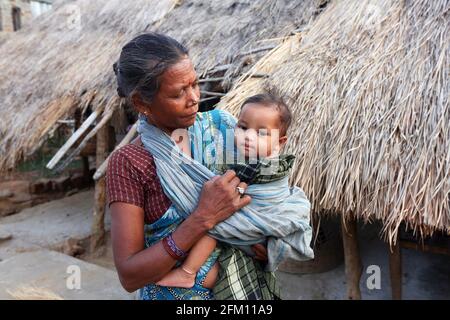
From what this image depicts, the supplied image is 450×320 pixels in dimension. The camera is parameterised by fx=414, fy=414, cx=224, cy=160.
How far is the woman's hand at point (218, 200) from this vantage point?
101 centimetres

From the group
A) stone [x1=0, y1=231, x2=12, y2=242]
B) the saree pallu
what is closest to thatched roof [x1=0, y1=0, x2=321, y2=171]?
stone [x1=0, y1=231, x2=12, y2=242]

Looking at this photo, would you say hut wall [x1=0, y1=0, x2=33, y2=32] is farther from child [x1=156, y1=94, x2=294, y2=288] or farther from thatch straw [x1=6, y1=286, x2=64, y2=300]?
child [x1=156, y1=94, x2=294, y2=288]

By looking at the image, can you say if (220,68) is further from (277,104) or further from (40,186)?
(40,186)

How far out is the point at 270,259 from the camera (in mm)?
1127

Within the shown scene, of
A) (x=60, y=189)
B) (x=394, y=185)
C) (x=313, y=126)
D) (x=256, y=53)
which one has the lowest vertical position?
(x=60, y=189)

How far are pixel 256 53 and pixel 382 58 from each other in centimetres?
118

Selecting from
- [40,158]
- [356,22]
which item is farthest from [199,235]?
[40,158]

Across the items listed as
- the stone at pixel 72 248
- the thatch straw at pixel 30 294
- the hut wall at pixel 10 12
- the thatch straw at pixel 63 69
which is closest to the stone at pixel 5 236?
the stone at pixel 72 248

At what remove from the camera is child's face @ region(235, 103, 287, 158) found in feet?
3.89

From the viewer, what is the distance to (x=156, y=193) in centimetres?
106

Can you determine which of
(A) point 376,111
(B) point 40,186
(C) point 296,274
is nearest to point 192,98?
(A) point 376,111

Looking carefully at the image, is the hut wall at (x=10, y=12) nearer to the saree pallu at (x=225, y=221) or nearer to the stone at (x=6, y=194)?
the stone at (x=6, y=194)

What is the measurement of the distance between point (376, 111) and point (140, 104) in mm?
1767
